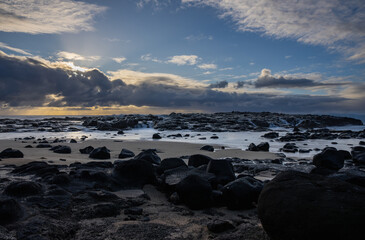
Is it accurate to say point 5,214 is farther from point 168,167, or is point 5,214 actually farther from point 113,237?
point 168,167

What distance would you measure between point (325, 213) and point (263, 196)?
0.73 metres

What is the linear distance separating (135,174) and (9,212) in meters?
2.93

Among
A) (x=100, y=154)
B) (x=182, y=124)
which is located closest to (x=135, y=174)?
(x=100, y=154)

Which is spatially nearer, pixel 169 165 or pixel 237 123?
pixel 169 165

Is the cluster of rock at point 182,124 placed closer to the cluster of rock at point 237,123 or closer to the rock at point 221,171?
the cluster of rock at point 237,123

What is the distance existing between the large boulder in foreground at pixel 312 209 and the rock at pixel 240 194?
161cm

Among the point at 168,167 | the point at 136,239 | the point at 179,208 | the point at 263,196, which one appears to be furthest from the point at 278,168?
the point at 136,239

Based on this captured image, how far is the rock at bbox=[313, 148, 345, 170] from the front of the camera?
910 cm

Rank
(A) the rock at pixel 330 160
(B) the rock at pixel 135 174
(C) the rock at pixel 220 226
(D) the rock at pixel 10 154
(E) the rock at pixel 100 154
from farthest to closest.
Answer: (E) the rock at pixel 100 154 < (D) the rock at pixel 10 154 < (A) the rock at pixel 330 160 < (B) the rock at pixel 135 174 < (C) the rock at pixel 220 226

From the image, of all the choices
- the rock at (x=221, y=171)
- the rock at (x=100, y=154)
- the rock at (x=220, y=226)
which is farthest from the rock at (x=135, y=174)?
the rock at (x=100, y=154)

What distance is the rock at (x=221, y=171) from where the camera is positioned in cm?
620

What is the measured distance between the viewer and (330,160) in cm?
914

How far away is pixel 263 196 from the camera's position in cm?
330

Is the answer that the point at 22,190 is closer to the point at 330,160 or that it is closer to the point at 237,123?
the point at 330,160
